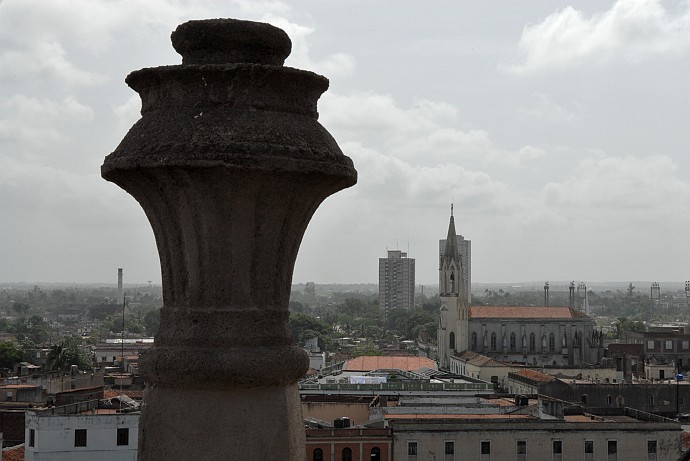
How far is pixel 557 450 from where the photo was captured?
1346 inches

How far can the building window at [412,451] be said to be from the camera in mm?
33781

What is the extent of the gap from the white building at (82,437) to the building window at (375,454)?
7.97m

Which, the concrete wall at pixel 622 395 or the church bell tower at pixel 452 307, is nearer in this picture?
the concrete wall at pixel 622 395

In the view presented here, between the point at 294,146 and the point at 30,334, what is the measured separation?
452 feet

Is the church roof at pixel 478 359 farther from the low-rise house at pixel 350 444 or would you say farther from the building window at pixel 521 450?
the low-rise house at pixel 350 444

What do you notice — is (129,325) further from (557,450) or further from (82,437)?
(82,437)

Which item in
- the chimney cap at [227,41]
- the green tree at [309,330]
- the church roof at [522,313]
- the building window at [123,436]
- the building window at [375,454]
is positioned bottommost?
the building window at [375,454]

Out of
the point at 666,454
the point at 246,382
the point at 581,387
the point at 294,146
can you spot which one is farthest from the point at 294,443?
the point at 581,387

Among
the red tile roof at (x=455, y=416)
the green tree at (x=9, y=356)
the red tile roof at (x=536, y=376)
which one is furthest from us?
the green tree at (x=9, y=356)

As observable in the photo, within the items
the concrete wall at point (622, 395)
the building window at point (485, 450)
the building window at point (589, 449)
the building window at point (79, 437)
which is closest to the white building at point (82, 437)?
the building window at point (79, 437)

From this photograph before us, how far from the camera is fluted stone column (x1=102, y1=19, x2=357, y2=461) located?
15.8 ft

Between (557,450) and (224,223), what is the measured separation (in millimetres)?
31097

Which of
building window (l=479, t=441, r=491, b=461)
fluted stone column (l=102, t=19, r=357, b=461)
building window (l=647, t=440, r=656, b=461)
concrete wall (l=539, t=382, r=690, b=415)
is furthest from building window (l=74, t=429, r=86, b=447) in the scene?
fluted stone column (l=102, t=19, r=357, b=461)

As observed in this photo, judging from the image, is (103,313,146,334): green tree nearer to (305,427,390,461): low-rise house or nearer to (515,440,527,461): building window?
(305,427,390,461): low-rise house
